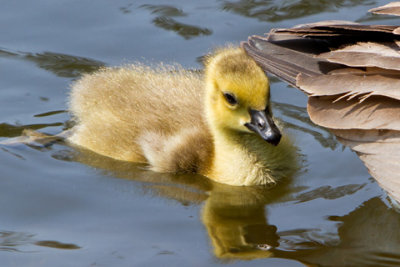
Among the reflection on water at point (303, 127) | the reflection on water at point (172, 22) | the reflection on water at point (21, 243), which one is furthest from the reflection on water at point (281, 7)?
the reflection on water at point (21, 243)

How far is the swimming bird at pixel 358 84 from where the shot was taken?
13.1ft

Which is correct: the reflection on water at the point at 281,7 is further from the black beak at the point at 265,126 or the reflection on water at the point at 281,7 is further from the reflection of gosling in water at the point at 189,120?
the black beak at the point at 265,126

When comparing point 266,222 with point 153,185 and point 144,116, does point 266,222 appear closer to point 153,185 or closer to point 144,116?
point 153,185

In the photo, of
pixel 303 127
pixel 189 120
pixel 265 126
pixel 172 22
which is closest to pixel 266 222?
pixel 265 126

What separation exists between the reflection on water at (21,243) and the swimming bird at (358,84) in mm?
1409

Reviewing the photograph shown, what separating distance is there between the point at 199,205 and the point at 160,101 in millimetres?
936

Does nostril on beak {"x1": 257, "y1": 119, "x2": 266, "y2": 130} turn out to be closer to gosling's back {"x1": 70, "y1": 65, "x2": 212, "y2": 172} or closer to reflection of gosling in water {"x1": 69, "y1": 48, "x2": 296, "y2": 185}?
reflection of gosling in water {"x1": 69, "y1": 48, "x2": 296, "y2": 185}

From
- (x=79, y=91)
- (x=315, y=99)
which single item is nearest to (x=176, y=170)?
(x=79, y=91)

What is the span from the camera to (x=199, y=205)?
4922mm

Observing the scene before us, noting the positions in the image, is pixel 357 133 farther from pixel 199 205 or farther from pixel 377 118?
pixel 199 205

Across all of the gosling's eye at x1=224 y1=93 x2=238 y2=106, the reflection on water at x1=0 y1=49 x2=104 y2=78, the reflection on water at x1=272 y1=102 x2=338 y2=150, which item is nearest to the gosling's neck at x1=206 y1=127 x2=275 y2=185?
the gosling's eye at x1=224 y1=93 x2=238 y2=106

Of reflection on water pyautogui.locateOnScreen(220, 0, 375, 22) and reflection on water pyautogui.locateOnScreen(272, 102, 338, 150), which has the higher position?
reflection on water pyautogui.locateOnScreen(220, 0, 375, 22)

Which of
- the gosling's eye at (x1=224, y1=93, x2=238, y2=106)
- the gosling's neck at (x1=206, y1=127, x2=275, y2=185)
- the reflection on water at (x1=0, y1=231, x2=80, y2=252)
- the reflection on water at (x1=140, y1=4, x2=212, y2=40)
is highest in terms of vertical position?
the reflection on water at (x1=140, y1=4, x2=212, y2=40)

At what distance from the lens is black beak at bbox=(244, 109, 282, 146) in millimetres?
4770
